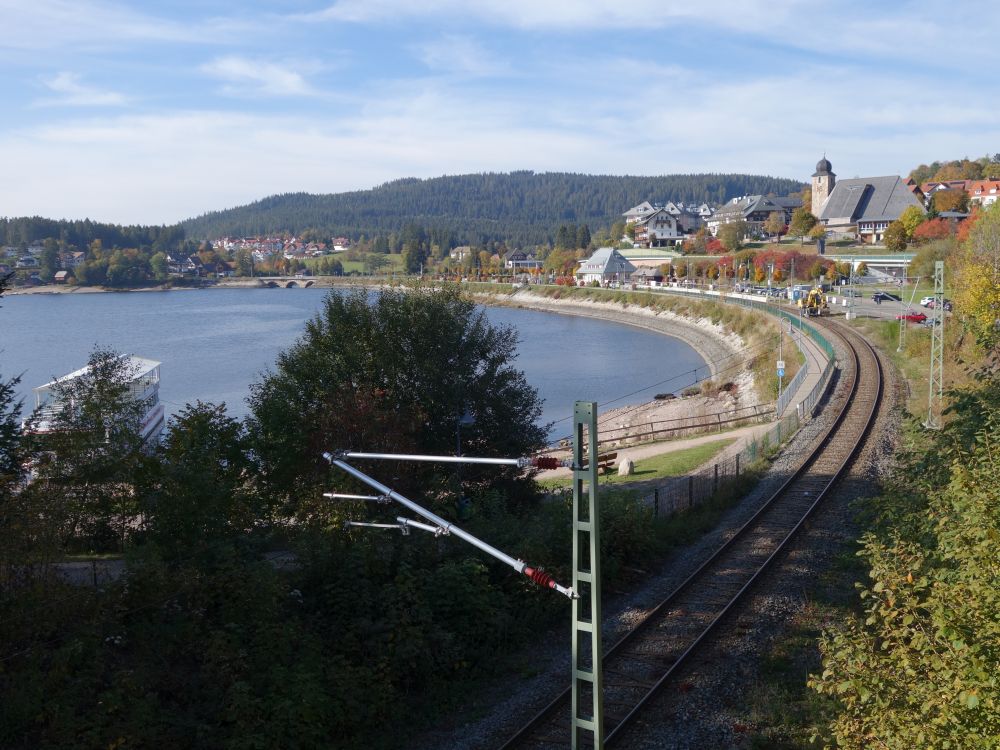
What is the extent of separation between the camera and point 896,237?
80.6 meters

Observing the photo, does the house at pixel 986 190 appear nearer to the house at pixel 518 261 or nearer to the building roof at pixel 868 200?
the building roof at pixel 868 200

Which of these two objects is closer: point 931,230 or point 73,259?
point 931,230

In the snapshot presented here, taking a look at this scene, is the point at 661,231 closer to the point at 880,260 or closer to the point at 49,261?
the point at 880,260

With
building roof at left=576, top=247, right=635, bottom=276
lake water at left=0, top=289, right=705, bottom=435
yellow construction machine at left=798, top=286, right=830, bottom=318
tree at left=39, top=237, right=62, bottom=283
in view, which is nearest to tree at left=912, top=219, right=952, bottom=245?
yellow construction machine at left=798, top=286, right=830, bottom=318

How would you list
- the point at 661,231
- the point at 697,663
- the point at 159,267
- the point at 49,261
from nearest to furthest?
the point at 697,663
the point at 661,231
the point at 49,261
the point at 159,267

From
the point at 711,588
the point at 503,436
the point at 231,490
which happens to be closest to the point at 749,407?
the point at 503,436

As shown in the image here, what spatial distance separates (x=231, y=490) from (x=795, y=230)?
103 metres

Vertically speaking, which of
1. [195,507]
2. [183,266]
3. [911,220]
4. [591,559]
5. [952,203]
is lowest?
[195,507]

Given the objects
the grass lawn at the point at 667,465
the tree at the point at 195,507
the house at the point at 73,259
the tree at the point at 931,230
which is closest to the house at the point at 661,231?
the tree at the point at 931,230

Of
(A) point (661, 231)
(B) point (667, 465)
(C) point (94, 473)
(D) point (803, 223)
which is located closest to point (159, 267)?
(A) point (661, 231)

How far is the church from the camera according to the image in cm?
9331

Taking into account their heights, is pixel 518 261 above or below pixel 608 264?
above

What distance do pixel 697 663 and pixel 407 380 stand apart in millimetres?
10570

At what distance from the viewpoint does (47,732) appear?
768 centimetres
